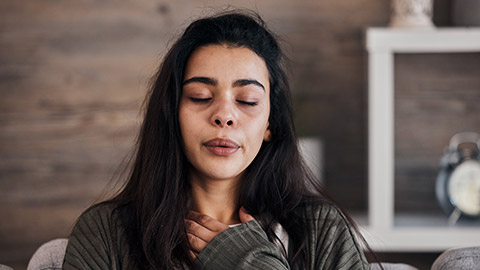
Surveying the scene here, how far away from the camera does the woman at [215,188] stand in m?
1.39

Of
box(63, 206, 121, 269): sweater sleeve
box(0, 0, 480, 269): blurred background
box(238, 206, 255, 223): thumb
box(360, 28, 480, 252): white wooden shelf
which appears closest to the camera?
box(63, 206, 121, 269): sweater sleeve

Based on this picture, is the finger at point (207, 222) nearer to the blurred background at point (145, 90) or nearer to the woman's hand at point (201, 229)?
the woman's hand at point (201, 229)

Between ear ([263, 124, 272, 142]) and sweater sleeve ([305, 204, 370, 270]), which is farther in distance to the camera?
ear ([263, 124, 272, 142])

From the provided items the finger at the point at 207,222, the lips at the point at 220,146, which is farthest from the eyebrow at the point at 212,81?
the finger at the point at 207,222

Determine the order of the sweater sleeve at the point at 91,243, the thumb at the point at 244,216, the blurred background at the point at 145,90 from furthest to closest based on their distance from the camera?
the blurred background at the point at 145,90 < the thumb at the point at 244,216 < the sweater sleeve at the point at 91,243

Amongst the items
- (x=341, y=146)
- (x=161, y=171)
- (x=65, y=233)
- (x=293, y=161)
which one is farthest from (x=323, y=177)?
(x=161, y=171)

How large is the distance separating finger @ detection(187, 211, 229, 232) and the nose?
19 cm

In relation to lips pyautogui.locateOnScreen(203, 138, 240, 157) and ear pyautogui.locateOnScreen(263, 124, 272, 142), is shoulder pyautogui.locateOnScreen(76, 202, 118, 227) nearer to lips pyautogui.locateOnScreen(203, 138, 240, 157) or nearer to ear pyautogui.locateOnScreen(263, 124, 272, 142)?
lips pyautogui.locateOnScreen(203, 138, 240, 157)

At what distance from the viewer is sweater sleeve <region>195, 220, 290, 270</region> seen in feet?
4.50

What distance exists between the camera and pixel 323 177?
2.64m

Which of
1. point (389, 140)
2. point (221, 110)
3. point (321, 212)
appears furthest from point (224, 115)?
point (389, 140)

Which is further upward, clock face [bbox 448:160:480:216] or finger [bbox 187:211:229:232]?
finger [bbox 187:211:229:232]

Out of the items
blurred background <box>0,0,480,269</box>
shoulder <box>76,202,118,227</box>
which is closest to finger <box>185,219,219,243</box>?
shoulder <box>76,202,118,227</box>

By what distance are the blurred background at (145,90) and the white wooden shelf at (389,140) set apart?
0.23 meters
